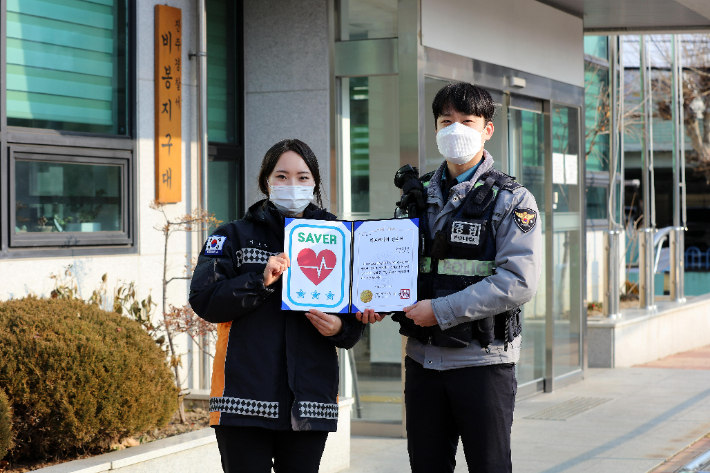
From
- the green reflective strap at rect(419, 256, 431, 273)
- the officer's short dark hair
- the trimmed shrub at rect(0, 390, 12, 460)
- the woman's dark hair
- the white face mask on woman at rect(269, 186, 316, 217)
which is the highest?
the officer's short dark hair

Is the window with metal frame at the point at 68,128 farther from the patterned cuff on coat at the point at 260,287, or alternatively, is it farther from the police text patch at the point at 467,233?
the police text patch at the point at 467,233

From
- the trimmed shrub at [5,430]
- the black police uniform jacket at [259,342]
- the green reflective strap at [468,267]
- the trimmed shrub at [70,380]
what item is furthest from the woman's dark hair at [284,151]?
the trimmed shrub at [5,430]

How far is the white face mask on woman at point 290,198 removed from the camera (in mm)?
3047

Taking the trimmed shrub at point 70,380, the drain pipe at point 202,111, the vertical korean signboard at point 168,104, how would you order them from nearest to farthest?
the trimmed shrub at point 70,380, the vertical korean signboard at point 168,104, the drain pipe at point 202,111

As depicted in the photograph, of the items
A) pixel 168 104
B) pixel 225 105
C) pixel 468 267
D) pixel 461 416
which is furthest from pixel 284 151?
pixel 225 105

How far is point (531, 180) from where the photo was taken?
843 centimetres

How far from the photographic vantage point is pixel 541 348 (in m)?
8.59

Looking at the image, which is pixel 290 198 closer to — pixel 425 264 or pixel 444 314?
pixel 425 264

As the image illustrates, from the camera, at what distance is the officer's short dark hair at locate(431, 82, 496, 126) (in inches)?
125

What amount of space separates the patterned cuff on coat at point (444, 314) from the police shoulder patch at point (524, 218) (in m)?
0.36

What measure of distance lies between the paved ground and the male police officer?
2670 mm

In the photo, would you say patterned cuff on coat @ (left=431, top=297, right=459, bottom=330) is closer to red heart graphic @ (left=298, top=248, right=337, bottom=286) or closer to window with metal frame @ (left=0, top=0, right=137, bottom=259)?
red heart graphic @ (left=298, top=248, right=337, bottom=286)

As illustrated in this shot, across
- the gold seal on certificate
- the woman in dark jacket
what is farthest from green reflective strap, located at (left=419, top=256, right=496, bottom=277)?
the woman in dark jacket

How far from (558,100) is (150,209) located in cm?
441
